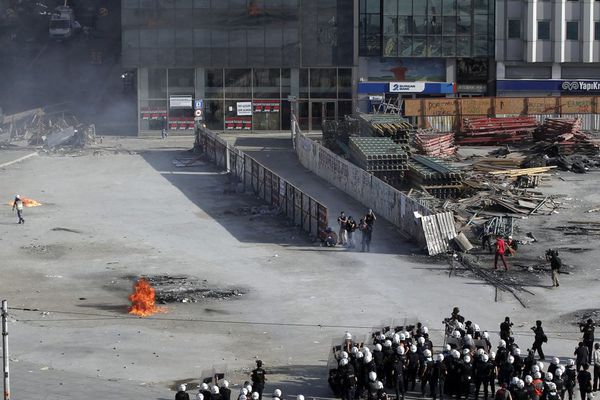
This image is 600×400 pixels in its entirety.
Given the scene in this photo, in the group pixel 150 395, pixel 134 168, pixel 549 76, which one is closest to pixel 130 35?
pixel 134 168

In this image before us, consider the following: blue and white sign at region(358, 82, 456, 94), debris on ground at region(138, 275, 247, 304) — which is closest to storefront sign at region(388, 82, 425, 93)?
blue and white sign at region(358, 82, 456, 94)

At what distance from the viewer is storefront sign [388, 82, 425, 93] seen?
8356 cm

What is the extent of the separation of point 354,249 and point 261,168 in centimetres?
1160

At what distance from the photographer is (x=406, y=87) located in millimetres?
83625

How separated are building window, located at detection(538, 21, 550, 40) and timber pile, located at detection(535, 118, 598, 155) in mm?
14697

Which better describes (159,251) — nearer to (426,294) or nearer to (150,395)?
(426,294)

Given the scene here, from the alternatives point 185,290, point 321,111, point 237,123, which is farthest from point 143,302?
point 321,111

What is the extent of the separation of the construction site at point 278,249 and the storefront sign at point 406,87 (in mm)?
10959

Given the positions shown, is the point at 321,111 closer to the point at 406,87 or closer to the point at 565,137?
the point at 406,87

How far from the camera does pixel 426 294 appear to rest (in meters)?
40.5

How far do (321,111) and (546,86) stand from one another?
1491cm

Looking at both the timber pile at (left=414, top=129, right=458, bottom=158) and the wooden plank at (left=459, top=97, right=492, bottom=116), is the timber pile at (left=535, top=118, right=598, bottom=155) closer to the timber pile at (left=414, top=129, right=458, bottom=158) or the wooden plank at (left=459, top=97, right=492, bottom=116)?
the timber pile at (left=414, top=129, right=458, bottom=158)

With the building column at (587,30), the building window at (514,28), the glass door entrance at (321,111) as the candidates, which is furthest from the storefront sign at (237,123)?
the building column at (587,30)

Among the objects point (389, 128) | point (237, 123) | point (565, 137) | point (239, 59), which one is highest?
point (239, 59)
